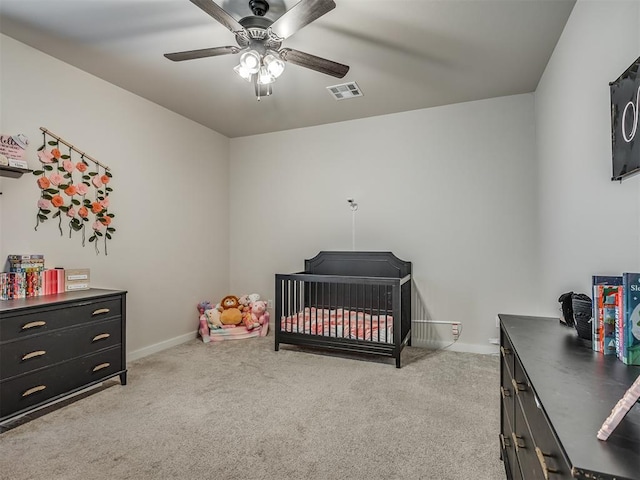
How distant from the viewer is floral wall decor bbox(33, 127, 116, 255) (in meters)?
2.73

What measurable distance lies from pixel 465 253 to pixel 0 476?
3.75m

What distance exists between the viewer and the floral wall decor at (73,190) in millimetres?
2727

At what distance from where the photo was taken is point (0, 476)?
67.1 inches

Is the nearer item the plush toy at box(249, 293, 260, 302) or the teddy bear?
the teddy bear

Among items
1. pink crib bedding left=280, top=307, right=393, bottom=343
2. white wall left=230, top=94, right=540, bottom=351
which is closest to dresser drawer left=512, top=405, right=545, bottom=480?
pink crib bedding left=280, top=307, right=393, bottom=343

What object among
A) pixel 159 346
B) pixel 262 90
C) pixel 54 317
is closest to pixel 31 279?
pixel 54 317

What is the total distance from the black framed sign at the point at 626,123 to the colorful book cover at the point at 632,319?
51 cm

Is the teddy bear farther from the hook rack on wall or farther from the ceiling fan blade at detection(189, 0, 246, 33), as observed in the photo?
the ceiling fan blade at detection(189, 0, 246, 33)

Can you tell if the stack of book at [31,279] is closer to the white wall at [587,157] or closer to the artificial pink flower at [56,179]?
the artificial pink flower at [56,179]

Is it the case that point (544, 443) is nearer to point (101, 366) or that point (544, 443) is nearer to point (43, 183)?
point (101, 366)

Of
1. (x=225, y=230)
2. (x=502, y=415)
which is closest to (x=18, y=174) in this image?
(x=225, y=230)

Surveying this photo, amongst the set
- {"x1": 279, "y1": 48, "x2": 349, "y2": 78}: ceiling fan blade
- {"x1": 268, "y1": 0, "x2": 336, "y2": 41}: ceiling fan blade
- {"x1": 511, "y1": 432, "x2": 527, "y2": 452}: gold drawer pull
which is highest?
{"x1": 268, "y1": 0, "x2": 336, "y2": 41}: ceiling fan blade

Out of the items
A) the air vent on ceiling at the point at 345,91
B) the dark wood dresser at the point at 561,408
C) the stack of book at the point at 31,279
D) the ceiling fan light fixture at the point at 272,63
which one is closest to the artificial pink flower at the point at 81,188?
the stack of book at the point at 31,279

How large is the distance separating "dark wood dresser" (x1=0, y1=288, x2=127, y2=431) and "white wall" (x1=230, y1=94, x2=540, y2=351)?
2.11m
